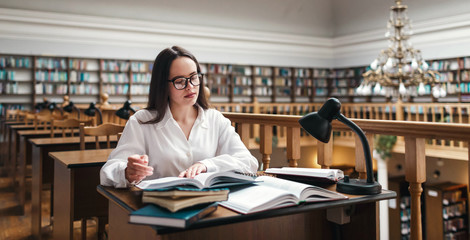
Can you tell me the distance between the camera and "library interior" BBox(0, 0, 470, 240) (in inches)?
133

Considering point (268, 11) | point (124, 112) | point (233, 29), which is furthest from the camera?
point (268, 11)

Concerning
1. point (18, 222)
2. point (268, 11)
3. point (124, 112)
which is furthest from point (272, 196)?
point (268, 11)

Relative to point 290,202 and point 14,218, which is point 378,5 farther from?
point 290,202

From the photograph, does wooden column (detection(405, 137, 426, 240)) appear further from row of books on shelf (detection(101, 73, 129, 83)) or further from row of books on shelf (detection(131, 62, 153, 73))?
row of books on shelf (detection(131, 62, 153, 73))

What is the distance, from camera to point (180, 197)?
1.00m

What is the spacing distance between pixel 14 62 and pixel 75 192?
7.71 m

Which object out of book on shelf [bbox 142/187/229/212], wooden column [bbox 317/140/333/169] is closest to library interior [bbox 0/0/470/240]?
wooden column [bbox 317/140/333/169]

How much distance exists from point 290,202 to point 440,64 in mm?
10589

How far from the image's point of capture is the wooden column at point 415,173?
59.5 inches

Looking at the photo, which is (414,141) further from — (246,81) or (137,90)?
(246,81)

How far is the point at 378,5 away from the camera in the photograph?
38.0 ft

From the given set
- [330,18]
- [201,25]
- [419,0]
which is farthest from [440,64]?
[201,25]

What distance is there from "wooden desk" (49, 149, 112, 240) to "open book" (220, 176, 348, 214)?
4.35ft

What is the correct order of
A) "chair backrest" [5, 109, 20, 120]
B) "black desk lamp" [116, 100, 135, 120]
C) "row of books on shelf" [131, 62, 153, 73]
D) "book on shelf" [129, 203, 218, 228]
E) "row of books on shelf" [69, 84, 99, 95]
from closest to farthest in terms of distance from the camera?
"book on shelf" [129, 203, 218, 228] < "black desk lamp" [116, 100, 135, 120] < "chair backrest" [5, 109, 20, 120] < "row of books on shelf" [69, 84, 99, 95] < "row of books on shelf" [131, 62, 153, 73]
